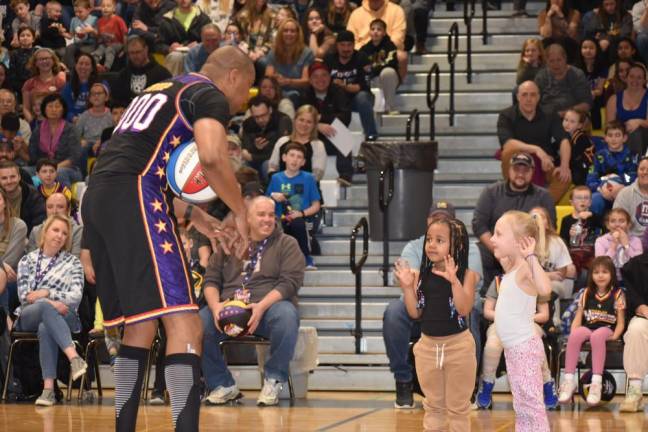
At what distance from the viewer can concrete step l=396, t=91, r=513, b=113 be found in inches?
575

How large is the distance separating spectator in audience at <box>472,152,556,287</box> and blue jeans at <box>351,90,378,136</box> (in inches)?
113

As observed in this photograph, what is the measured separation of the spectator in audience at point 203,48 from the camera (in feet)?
48.9

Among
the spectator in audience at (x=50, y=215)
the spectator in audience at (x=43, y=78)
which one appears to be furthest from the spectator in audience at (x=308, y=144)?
the spectator in audience at (x=43, y=78)

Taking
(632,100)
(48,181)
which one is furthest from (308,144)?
(632,100)

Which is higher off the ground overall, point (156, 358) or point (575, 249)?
point (575, 249)

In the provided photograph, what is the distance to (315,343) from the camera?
1020 centimetres

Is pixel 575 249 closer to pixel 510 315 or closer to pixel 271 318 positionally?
pixel 271 318

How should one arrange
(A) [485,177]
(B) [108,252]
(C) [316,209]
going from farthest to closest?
1. (A) [485,177]
2. (C) [316,209]
3. (B) [108,252]

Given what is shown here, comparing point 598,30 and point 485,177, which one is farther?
point 598,30

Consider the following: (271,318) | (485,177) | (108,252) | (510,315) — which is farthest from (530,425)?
(485,177)

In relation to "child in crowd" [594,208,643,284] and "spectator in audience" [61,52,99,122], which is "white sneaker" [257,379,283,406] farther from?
"spectator in audience" [61,52,99,122]

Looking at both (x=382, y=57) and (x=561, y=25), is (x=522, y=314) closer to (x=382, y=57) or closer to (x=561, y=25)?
(x=382, y=57)

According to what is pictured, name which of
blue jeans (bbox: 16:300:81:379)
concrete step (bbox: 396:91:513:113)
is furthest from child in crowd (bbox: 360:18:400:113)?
blue jeans (bbox: 16:300:81:379)

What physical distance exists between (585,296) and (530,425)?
3686 millimetres
